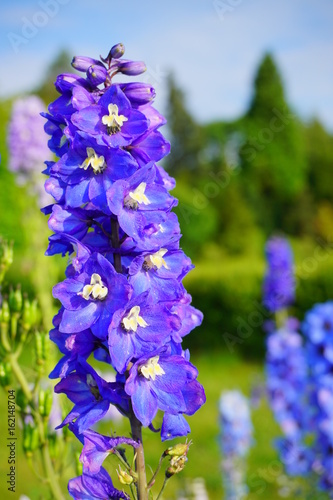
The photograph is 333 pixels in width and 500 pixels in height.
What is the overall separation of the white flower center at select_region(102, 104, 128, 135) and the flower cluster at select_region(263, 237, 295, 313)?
564cm

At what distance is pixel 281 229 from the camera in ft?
90.9

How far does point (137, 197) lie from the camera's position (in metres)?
1.33

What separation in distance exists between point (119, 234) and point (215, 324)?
1153 centimetres

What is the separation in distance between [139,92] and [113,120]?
12cm

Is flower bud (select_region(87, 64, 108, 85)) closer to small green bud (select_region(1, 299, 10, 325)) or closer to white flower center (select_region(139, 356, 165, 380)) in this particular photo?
white flower center (select_region(139, 356, 165, 380))

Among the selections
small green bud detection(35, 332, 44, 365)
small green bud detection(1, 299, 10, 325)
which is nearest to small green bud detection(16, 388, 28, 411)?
small green bud detection(35, 332, 44, 365)

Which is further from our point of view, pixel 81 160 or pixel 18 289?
pixel 18 289

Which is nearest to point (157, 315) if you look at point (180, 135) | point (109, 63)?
point (109, 63)

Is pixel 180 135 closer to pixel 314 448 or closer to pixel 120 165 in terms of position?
pixel 314 448

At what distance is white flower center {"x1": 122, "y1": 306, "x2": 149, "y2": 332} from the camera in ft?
4.09

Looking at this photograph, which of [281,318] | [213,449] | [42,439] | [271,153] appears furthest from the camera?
[271,153]

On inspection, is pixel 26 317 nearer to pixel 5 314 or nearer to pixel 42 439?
pixel 5 314

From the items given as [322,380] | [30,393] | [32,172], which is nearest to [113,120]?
[30,393]

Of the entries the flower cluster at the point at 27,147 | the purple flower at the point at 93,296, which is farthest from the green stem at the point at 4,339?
the flower cluster at the point at 27,147
